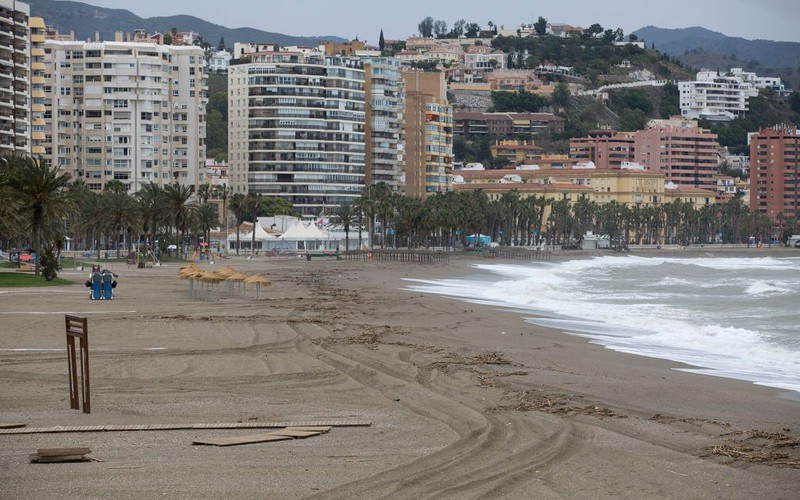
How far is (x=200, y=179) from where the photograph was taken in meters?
129

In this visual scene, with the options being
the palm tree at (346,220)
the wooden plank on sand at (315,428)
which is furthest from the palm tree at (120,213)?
the wooden plank on sand at (315,428)

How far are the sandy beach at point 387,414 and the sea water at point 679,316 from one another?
5.38 ft

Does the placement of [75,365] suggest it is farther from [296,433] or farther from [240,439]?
[296,433]

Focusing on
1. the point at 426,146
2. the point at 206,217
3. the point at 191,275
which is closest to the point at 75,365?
the point at 191,275

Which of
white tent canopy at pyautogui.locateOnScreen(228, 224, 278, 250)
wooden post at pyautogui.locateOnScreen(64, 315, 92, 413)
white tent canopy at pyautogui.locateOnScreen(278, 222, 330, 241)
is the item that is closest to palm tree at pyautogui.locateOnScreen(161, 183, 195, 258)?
white tent canopy at pyautogui.locateOnScreen(228, 224, 278, 250)

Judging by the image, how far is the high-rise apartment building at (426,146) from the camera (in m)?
157

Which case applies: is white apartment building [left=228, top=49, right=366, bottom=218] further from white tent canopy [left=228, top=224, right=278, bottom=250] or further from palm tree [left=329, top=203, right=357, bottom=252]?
white tent canopy [left=228, top=224, right=278, bottom=250]

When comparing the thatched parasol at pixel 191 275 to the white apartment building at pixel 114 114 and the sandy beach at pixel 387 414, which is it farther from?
the white apartment building at pixel 114 114

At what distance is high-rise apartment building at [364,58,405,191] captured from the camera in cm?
15400

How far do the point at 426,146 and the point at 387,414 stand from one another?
471ft

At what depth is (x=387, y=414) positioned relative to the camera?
14.7m

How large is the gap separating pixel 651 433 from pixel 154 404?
6.16 m

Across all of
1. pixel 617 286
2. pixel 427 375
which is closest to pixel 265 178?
pixel 617 286

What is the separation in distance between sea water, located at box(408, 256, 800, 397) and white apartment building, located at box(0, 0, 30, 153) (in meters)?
40.2
